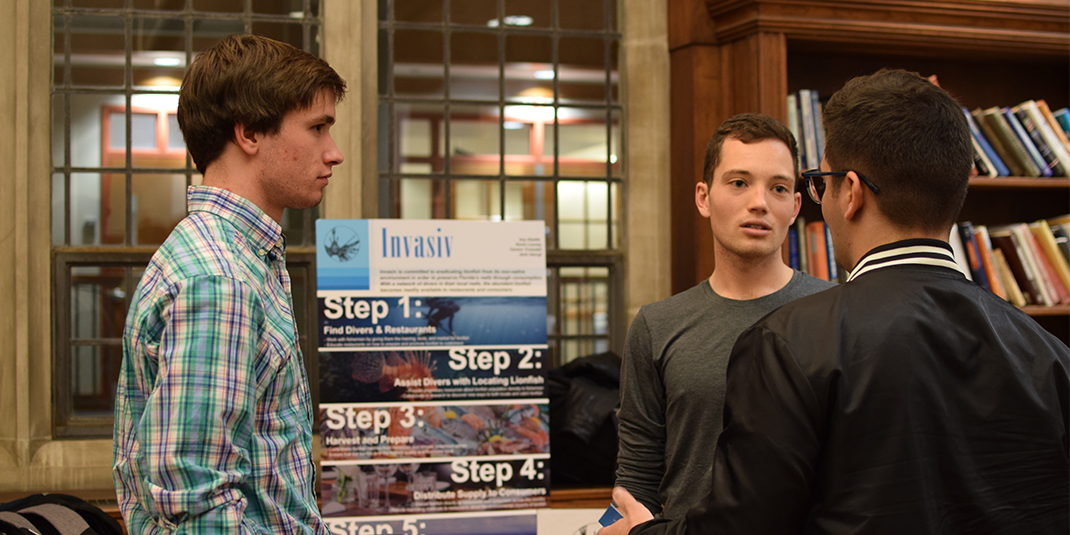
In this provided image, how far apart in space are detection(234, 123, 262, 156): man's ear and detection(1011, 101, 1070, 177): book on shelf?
10.5 feet

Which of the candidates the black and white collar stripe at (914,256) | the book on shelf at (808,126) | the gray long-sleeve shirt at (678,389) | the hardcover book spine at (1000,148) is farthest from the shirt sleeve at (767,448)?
the hardcover book spine at (1000,148)

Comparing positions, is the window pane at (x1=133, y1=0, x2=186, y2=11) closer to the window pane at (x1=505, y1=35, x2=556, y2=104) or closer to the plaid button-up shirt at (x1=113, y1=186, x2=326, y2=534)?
the window pane at (x1=505, y1=35, x2=556, y2=104)

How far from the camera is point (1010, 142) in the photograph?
129 inches

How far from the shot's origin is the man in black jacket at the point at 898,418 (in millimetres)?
988

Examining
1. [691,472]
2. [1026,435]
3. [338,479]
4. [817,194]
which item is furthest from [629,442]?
[338,479]

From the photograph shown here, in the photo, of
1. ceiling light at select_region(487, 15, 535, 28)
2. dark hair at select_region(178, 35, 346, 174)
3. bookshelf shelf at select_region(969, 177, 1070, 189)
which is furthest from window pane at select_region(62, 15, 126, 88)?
bookshelf shelf at select_region(969, 177, 1070, 189)

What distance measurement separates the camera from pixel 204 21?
318 cm

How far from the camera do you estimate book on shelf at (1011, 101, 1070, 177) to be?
3.28 m

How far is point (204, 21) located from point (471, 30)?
1075mm

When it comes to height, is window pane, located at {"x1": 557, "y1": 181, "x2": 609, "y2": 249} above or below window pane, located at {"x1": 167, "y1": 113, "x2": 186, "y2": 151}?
below

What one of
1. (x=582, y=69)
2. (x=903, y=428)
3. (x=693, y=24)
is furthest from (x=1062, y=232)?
(x=903, y=428)

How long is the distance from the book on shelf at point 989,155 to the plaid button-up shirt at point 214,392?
9.95 ft

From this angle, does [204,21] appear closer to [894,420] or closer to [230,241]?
[230,241]

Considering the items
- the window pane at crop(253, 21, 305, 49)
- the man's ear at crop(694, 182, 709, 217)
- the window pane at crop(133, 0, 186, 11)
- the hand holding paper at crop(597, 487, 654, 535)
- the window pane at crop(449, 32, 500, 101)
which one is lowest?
the hand holding paper at crop(597, 487, 654, 535)
